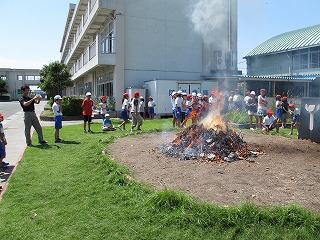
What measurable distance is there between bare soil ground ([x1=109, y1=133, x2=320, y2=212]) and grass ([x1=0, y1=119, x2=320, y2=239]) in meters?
0.39

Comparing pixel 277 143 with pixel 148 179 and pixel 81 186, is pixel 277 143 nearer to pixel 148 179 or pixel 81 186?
pixel 148 179

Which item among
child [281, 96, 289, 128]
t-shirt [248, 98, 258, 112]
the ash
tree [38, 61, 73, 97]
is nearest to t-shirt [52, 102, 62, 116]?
the ash

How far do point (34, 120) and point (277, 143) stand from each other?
7188 mm

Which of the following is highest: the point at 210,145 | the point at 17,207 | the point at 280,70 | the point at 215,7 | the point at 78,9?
the point at 78,9

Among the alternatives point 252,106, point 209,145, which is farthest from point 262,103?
point 209,145

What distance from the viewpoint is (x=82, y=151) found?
8.59 meters

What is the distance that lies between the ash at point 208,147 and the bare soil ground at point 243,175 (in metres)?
0.25

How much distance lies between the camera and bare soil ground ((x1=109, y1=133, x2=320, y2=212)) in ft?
14.6

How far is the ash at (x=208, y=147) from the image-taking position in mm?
6676

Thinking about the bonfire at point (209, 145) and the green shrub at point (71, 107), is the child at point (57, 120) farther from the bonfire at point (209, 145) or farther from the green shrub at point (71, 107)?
the green shrub at point (71, 107)

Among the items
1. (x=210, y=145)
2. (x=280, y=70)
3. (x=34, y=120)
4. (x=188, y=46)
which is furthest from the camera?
(x=188, y=46)

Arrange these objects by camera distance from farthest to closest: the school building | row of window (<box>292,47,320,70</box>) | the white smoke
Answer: the school building
row of window (<box>292,47,320,70</box>)
the white smoke

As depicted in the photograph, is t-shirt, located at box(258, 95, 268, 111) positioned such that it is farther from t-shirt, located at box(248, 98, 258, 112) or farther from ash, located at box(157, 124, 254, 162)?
ash, located at box(157, 124, 254, 162)

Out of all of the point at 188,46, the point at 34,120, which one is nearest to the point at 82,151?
the point at 34,120
